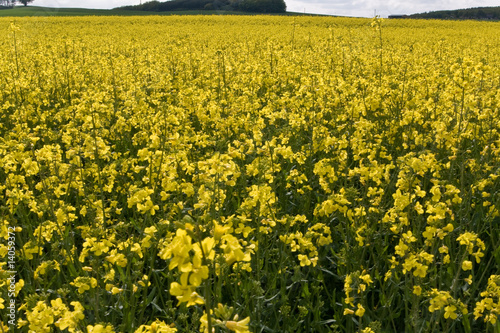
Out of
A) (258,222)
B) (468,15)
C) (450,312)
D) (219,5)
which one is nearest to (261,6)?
(219,5)

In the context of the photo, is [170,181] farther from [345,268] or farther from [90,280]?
[345,268]

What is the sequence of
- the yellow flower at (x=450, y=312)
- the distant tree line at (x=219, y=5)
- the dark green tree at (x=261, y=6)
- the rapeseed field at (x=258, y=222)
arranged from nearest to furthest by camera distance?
the yellow flower at (x=450, y=312) → the rapeseed field at (x=258, y=222) → the distant tree line at (x=219, y=5) → the dark green tree at (x=261, y=6)

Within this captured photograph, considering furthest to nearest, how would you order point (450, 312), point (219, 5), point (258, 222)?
point (219, 5), point (258, 222), point (450, 312)

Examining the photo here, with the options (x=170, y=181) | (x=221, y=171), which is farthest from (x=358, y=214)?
(x=170, y=181)

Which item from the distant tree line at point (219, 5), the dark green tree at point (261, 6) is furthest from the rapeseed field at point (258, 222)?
the dark green tree at point (261, 6)

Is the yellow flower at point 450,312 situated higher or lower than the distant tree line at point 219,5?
lower

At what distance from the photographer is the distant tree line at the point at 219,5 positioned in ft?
182

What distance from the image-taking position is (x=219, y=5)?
53.7 metres

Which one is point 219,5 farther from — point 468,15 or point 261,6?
point 468,15

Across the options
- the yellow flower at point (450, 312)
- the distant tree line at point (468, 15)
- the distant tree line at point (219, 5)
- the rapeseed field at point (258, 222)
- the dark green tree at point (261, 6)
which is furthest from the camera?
the dark green tree at point (261, 6)

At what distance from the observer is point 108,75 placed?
28.1ft

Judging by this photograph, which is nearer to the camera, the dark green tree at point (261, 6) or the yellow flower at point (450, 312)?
the yellow flower at point (450, 312)

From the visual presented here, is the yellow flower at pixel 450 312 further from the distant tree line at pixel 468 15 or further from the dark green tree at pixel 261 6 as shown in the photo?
the dark green tree at pixel 261 6

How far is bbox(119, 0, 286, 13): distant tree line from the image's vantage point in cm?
5538
